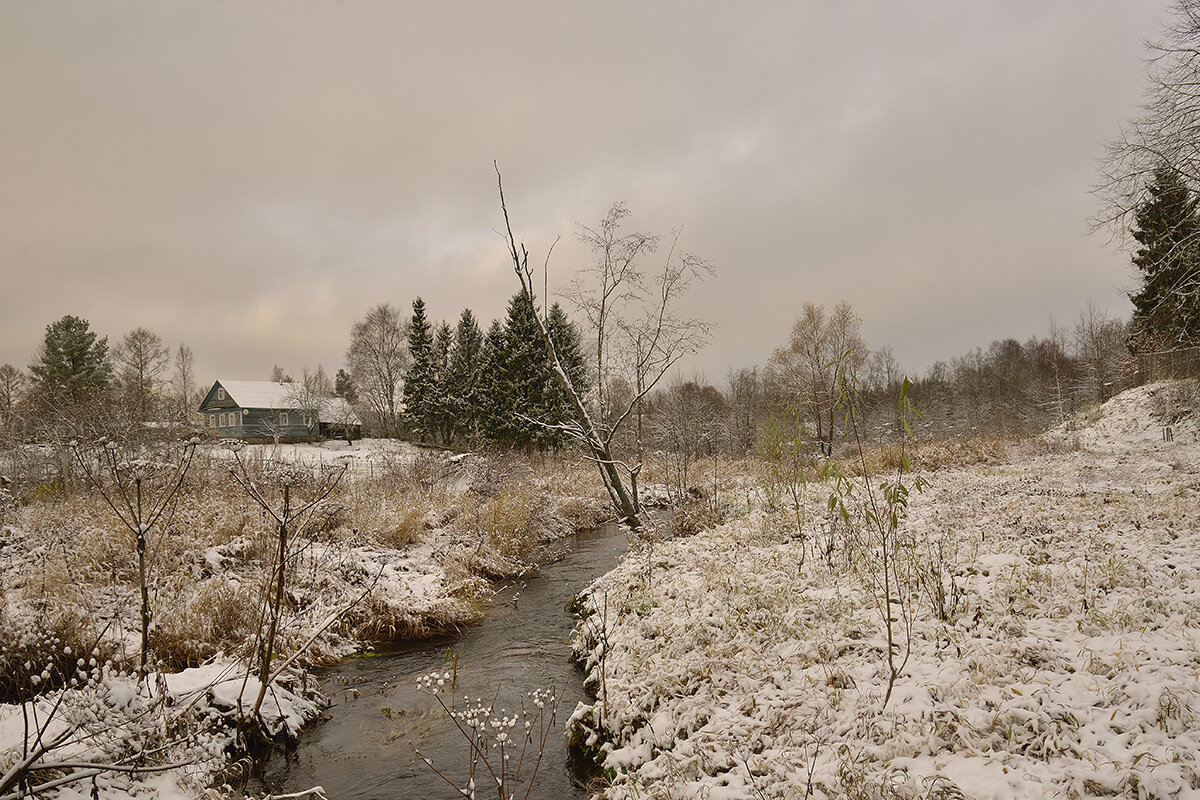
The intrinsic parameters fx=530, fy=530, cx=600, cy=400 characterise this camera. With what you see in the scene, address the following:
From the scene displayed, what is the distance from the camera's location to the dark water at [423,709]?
13.6ft

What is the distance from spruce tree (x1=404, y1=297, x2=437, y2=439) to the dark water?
29.7 metres

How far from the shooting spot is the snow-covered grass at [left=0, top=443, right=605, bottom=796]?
11.4ft

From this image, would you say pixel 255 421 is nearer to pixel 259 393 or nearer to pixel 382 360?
pixel 259 393

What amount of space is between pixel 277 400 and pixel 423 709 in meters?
50.7

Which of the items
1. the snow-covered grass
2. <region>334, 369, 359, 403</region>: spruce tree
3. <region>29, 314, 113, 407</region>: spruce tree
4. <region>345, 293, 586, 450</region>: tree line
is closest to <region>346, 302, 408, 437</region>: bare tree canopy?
<region>345, 293, 586, 450</region>: tree line

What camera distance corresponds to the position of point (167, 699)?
389 centimetres

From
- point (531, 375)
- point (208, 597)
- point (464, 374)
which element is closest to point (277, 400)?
point (464, 374)

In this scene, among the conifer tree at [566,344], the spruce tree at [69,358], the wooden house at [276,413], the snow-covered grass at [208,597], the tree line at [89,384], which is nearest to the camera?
the snow-covered grass at [208,597]

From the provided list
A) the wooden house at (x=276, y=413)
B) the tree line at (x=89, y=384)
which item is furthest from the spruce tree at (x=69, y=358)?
the wooden house at (x=276, y=413)

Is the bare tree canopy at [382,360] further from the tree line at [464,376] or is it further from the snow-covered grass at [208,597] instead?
the snow-covered grass at [208,597]

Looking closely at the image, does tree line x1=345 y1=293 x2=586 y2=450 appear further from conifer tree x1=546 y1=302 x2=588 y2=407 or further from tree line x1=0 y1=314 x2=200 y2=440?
tree line x1=0 y1=314 x2=200 y2=440

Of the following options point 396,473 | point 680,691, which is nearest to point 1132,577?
point 680,691

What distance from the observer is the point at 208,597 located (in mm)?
6090

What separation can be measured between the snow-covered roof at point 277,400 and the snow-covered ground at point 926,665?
148 feet
